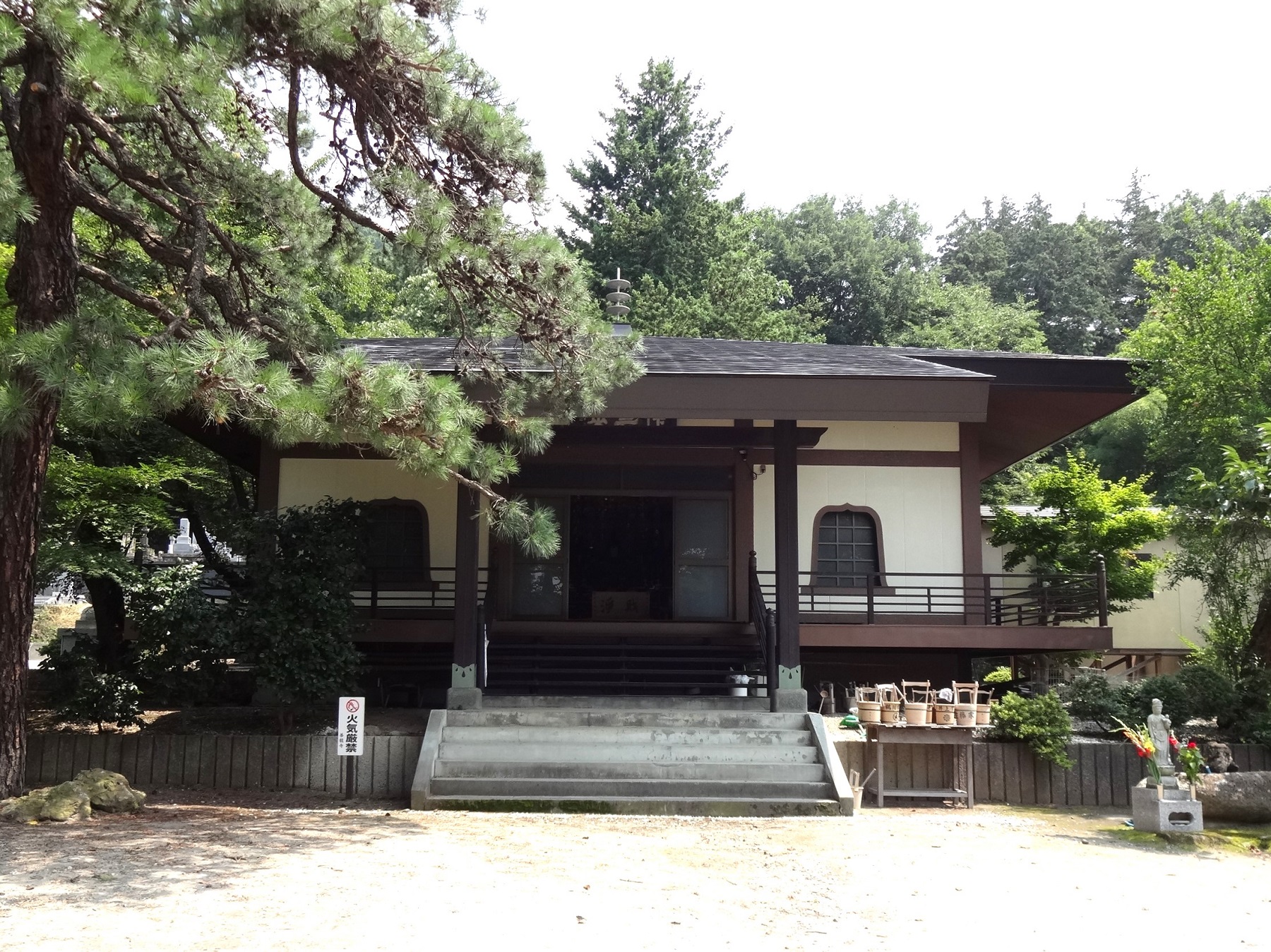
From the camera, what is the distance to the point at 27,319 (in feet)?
31.5

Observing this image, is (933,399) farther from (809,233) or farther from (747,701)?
(809,233)

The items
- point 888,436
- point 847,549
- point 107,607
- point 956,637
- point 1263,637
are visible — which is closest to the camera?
point 1263,637

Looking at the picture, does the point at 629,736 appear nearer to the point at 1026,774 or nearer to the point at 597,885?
the point at 1026,774

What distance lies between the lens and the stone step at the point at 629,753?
11.6 m

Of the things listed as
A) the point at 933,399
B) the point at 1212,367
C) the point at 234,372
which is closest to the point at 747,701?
the point at 933,399

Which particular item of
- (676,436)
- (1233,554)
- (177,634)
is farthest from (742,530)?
(177,634)

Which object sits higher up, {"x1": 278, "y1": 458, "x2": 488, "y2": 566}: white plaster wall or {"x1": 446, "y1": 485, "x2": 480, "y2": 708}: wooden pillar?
{"x1": 278, "y1": 458, "x2": 488, "y2": 566}: white plaster wall

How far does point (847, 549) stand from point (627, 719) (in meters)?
5.22

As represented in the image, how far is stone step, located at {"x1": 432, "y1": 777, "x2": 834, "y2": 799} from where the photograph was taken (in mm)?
11031

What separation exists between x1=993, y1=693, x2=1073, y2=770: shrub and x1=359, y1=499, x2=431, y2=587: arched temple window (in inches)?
307

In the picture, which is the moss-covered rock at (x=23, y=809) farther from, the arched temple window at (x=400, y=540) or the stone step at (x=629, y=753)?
the arched temple window at (x=400, y=540)

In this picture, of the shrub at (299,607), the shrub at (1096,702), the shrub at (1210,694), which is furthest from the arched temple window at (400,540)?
the shrub at (1210,694)

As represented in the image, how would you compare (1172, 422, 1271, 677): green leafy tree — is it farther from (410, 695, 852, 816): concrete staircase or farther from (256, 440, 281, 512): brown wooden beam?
(256, 440, 281, 512): brown wooden beam

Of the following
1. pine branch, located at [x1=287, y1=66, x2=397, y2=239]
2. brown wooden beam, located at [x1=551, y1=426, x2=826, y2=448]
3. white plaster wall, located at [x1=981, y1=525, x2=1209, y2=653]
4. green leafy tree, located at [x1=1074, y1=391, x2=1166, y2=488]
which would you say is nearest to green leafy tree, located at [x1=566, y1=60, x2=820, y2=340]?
green leafy tree, located at [x1=1074, y1=391, x2=1166, y2=488]
